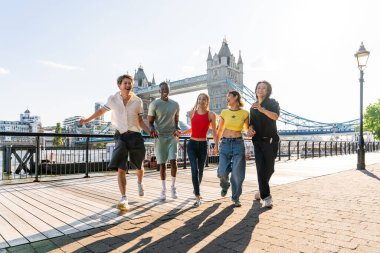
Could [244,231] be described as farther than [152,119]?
No

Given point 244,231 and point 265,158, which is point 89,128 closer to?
point 265,158

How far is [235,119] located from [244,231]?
5.36ft

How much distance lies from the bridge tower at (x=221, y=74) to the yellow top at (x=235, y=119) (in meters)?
71.9

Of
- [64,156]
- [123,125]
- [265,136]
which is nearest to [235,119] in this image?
[265,136]

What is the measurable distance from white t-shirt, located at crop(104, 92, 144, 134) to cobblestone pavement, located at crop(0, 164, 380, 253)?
1.12m

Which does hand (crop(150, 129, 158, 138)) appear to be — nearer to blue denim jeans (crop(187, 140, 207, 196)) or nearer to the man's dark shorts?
the man's dark shorts

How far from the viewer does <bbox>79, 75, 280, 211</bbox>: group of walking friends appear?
3752mm

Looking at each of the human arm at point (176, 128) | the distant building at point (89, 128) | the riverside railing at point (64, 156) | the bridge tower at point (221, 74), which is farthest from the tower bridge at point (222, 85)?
the human arm at point (176, 128)

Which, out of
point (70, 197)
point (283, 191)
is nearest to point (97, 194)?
point (70, 197)

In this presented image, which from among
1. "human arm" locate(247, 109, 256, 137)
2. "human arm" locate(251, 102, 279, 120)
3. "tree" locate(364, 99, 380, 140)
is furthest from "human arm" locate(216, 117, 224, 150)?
"tree" locate(364, 99, 380, 140)

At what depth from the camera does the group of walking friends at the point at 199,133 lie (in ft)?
12.3

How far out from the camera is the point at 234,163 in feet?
13.1

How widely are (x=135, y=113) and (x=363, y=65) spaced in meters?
8.78

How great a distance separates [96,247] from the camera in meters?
2.38
